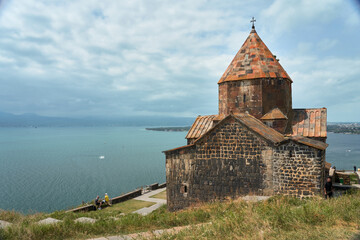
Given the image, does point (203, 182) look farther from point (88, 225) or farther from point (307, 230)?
point (307, 230)

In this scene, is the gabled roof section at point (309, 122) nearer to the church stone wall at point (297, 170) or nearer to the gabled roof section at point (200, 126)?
the church stone wall at point (297, 170)

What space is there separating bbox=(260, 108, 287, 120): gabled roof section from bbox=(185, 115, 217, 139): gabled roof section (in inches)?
121

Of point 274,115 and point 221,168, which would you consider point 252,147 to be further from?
point 274,115

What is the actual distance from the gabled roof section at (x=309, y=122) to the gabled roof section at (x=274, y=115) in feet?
3.67

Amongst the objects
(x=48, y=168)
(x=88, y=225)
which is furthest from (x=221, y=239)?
(x=48, y=168)

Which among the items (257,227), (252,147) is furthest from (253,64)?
(257,227)

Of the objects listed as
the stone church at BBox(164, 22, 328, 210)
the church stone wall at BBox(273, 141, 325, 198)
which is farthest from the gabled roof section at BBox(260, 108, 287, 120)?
the church stone wall at BBox(273, 141, 325, 198)

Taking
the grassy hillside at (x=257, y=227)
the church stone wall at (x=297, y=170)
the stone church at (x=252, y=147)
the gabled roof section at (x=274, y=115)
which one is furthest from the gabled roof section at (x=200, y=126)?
the grassy hillside at (x=257, y=227)

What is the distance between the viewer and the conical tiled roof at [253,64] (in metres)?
11.7

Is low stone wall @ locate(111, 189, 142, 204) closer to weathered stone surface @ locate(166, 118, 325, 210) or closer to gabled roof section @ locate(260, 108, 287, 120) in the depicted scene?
weathered stone surface @ locate(166, 118, 325, 210)

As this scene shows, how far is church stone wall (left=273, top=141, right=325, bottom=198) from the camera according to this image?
7.71 metres

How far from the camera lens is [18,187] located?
88.7 feet

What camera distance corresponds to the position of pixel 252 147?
28.2 ft

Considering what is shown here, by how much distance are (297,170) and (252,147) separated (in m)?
1.57
